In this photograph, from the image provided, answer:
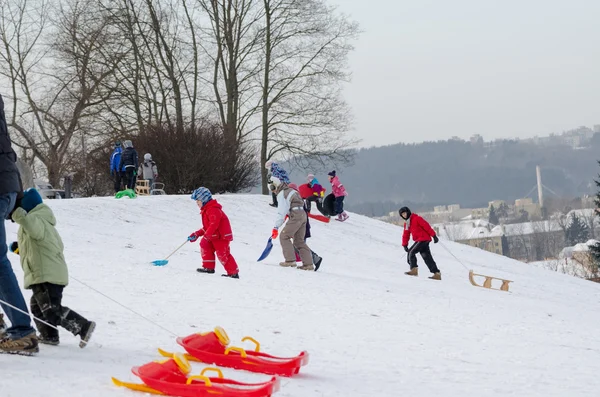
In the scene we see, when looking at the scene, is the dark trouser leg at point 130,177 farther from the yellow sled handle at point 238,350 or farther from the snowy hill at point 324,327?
the yellow sled handle at point 238,350

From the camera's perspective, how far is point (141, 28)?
3531 cm

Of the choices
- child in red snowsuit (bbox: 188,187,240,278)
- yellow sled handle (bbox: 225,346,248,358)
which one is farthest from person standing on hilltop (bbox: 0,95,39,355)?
child in red snowsuit (bbox: 188,187,240,278)

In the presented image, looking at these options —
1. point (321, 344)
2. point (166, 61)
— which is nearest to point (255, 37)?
point (166, 61)

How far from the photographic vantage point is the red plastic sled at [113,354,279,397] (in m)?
4.52

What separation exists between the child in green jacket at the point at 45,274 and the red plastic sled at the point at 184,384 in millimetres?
1152

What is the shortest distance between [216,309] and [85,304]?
1340 mm

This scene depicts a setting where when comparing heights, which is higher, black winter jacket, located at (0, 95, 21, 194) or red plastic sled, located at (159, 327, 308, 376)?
black winter jacket, located at (0, 95, 21, 194)

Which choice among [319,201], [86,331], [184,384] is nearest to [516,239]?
[319,201]

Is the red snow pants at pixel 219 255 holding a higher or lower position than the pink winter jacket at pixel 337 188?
lower

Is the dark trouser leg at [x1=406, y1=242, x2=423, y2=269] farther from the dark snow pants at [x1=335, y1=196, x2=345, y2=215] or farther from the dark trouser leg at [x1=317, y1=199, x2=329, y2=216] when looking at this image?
the dark trouser leg at [x1=317, y1=199, x2=329, y2=216]

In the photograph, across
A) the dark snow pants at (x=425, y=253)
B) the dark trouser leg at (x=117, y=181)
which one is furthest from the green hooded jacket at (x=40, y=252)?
the dark trouser leg at (x=117, y=181)

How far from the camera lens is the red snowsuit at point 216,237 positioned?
11672mm

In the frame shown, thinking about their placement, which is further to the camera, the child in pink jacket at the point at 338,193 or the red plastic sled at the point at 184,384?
the child in pink jacket at the point at 338,193

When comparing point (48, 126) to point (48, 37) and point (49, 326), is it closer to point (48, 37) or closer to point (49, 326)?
point (48, 37)
